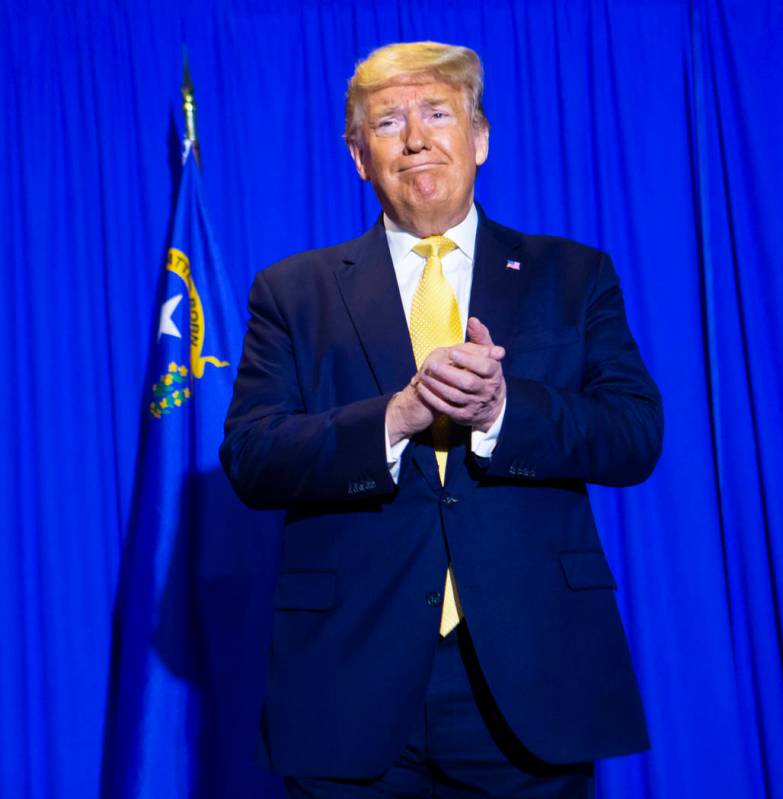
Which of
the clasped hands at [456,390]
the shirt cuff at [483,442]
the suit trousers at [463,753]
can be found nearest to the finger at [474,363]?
the clasped hands at [456,390]

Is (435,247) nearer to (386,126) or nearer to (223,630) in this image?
(386,126)

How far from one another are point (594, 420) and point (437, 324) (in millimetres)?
277

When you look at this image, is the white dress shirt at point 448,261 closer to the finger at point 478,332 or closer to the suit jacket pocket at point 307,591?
the finger at point 478,332

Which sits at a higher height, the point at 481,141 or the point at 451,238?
the point at 481,141

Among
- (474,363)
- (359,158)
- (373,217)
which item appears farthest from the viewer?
(373,217)

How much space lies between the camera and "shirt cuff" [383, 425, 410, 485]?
1.44 m

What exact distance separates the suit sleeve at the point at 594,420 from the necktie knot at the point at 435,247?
0.23 metres

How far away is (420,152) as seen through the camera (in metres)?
1.74

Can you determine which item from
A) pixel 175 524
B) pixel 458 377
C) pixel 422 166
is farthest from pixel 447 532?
pixel 175 524

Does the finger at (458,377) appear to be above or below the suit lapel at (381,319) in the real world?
below

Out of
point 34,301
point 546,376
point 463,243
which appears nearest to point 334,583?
point 546,376

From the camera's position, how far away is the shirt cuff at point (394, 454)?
1.44m

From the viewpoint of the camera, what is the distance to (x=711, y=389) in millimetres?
3295

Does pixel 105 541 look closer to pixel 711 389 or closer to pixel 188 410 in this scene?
pixel 188 410
